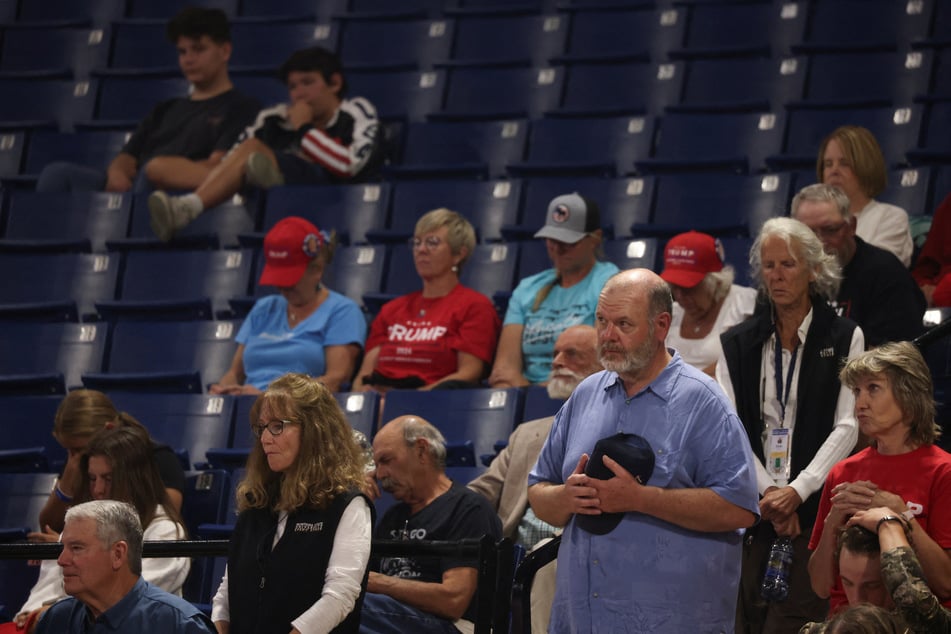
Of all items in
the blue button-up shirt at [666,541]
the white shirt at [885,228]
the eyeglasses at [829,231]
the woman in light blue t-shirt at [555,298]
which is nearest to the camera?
the blue button-up shirt at [666,541]

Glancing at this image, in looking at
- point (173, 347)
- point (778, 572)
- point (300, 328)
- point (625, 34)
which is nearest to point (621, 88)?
point (625, 34)

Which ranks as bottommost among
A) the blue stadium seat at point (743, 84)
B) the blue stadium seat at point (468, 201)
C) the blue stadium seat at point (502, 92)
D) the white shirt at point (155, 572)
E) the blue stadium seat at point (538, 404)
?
the white shirt at point (155, 572)

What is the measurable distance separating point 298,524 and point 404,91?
442 centimetres

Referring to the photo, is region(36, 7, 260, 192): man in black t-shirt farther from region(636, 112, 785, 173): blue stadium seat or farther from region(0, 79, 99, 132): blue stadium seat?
region(636, 112, 785, 173): blue stadium seat

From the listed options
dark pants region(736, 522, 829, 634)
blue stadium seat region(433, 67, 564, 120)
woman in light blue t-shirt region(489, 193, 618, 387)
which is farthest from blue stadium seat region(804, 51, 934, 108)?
dark pants region(736, 522, 829, 634)

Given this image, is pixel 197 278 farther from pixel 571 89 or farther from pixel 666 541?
pixel 666 541

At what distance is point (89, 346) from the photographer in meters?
6.08

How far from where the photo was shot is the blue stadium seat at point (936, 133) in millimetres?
6061

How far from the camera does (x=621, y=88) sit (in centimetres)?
717

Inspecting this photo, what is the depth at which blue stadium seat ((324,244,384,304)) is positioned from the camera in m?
6.20

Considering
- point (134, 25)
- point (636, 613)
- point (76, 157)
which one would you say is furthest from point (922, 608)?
point (134, 25)

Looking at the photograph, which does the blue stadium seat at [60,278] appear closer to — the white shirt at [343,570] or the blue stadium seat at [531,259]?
the blue stadium seat at [531,259]

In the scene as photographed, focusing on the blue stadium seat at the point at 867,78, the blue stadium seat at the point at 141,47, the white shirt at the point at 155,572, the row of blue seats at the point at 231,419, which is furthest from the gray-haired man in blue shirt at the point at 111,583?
the blue stadium seat at the point at 141,47

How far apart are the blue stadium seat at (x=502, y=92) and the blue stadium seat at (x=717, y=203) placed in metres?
1.21
